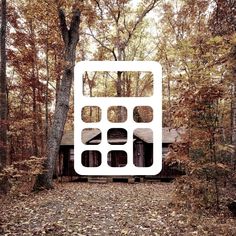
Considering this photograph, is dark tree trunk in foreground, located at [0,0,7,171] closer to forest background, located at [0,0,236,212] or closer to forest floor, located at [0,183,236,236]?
forest background, located at [0,0,236,212]

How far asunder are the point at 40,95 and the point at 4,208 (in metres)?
12.1

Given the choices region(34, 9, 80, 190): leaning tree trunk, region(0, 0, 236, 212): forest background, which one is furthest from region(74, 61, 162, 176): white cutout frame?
region(34, 9, 80, 190): leaning tree trunk

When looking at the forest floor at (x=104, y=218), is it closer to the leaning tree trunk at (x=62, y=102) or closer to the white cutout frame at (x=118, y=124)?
the leaning tree trunk at (x=62, y=102)

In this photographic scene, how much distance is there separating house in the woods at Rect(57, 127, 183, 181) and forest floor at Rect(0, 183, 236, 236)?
410 inches

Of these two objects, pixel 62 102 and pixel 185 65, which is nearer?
pixel 185 65

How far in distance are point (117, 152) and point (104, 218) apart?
14936 mm

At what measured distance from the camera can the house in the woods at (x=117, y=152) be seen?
22.9 m

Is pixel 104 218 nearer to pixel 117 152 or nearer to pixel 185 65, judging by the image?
pixel 185 65

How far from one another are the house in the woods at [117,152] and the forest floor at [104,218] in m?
10.4

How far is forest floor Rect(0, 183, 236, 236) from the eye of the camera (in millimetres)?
7975

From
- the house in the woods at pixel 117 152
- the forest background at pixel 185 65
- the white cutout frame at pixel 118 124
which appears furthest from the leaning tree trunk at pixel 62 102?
the white cutout frame at pixel 118 124

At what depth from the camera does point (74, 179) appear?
934 inches

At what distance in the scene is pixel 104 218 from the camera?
930 centimetres

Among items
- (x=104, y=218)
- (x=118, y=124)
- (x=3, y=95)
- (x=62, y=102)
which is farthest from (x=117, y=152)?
(x=118, y=124)
